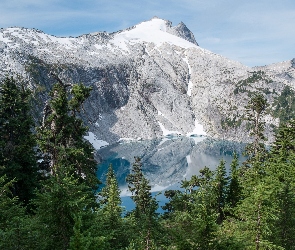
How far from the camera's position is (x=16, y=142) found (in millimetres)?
30656

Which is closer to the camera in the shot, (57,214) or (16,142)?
(57,214)

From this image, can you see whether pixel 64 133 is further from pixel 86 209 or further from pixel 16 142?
pixel 86 209

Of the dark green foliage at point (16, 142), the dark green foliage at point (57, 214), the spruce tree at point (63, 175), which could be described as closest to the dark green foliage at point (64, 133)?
the spruce tree at point (63, 175)

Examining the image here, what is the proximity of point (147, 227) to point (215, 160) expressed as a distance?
16328cm

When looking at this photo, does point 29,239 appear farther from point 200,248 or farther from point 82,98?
point 82,98

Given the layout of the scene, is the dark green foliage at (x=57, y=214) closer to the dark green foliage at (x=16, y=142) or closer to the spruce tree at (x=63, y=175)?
the spruce tree at (x=63, y=175)

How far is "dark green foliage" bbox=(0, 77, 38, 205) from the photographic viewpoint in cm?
2931

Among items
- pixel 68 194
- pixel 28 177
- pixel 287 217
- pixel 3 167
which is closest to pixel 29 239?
pixel 68 194

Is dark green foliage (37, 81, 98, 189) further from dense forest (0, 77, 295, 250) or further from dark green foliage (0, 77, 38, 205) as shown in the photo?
dark green foliage (0, 77, 38, 205)

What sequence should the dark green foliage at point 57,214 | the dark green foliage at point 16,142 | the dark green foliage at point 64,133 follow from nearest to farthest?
the dark green foliage at point 57,214 → the dark green foliage at point 64,133 → the dark green foliage at point 16,142

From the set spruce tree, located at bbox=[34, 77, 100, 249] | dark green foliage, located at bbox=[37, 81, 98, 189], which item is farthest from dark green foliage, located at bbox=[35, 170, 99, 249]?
dark green foliage, located at bbox=[37, 81, 98, 189]

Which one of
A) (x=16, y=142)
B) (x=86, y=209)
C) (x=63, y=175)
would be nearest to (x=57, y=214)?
(x=63, y=175)

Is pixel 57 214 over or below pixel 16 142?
below

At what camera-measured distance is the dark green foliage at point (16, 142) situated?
2931 cm
